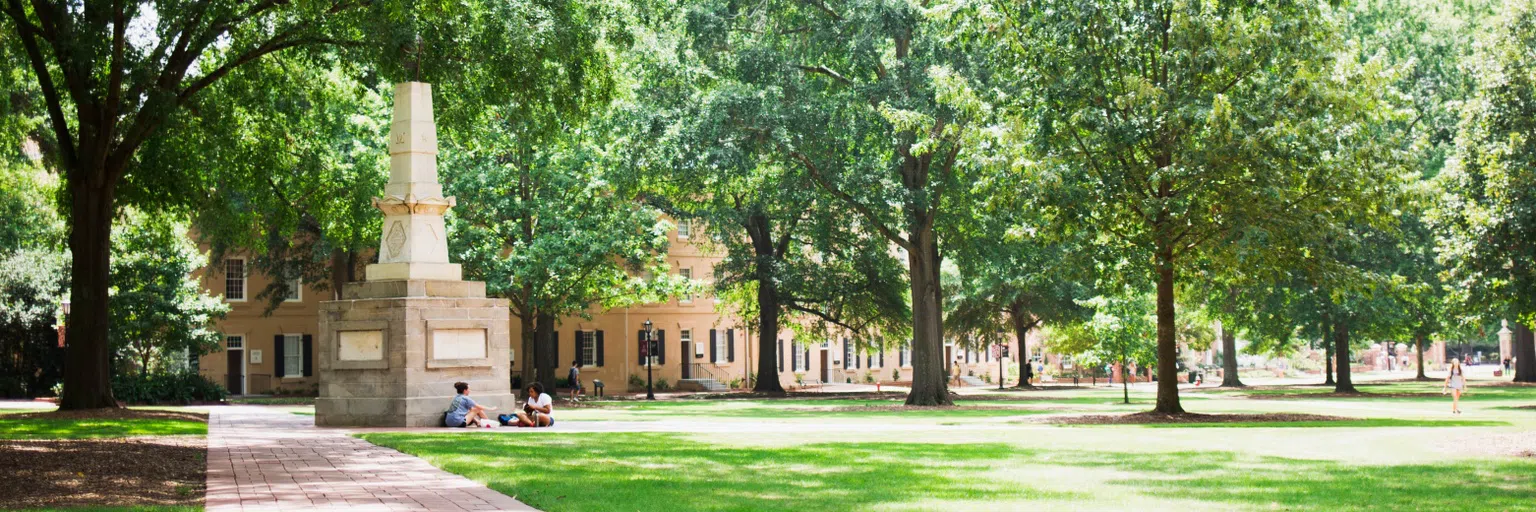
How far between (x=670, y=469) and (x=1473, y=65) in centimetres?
2568

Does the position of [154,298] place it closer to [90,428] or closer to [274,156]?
[274,156]

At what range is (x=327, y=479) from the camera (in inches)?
459

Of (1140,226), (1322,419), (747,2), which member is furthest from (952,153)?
(1322,419)

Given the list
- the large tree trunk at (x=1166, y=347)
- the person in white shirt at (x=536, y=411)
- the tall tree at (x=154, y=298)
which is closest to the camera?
the person in white shirt at (x=536, y=411)

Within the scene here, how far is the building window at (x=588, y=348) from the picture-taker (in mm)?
55188

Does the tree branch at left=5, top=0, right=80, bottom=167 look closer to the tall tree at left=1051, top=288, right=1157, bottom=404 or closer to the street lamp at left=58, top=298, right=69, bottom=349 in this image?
the street lamp at left=58, top=298, right=69, bottom=349

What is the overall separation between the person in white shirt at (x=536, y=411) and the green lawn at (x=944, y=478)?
4.31 m

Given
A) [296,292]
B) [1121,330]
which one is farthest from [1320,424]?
[296,292]

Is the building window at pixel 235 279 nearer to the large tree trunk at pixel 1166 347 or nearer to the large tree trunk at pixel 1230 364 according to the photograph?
the large tree trunk at pixel 1166 347

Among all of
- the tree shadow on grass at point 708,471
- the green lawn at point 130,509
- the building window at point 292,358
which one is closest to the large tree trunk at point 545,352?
the building window at point 292,358

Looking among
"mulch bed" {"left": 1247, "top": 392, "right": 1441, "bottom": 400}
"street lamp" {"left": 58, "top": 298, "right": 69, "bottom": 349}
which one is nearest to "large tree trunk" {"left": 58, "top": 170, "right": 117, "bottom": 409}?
"street lamp" {"left": 58, "top": 298, "right": 69, "bottom": 349}

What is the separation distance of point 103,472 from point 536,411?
28.7 feet

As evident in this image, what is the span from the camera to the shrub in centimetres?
3462

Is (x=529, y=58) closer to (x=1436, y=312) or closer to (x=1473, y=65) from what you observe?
(x=1473, y=65)
